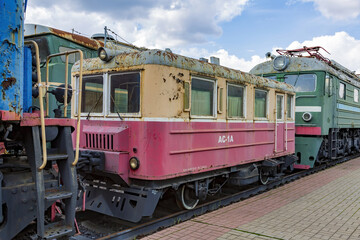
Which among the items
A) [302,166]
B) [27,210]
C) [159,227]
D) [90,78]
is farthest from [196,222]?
[302,166]

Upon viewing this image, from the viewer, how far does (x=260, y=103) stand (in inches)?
312

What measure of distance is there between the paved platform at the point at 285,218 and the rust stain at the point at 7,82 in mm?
2714

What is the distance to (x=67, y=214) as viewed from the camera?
3750 mm

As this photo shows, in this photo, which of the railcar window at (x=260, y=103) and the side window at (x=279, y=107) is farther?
the side window at (x=279, y=107)

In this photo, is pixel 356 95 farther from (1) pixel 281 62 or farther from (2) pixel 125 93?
(2) pixel 125 93

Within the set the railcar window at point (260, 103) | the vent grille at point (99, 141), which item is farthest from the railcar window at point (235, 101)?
the vent grille at point (99, 141)

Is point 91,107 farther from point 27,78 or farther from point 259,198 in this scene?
point 259,198

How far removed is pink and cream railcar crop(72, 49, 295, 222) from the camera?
5.27m

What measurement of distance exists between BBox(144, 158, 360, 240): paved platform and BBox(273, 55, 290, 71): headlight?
15.4ft

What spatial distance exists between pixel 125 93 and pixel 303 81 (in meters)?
7.60

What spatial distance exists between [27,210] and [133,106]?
2492mm

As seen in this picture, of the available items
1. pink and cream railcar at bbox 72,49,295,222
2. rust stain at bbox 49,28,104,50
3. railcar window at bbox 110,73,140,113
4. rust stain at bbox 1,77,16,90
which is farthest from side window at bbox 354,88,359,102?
rust stain at bbox 1,77,16,90

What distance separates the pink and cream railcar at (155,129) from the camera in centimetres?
527

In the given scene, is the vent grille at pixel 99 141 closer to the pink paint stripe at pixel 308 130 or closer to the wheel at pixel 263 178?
the wheel at pixel 263 178
